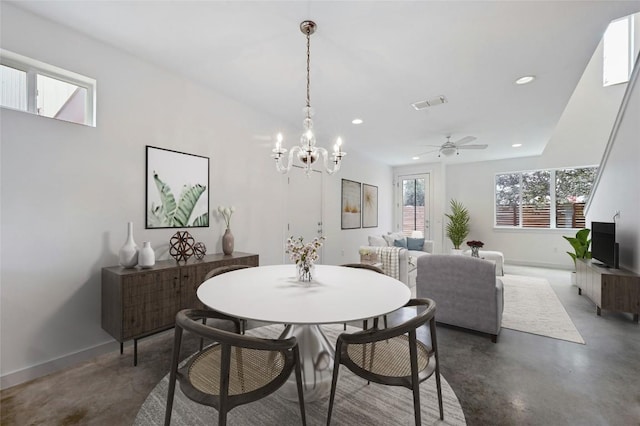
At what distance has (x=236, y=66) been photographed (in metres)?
2.74

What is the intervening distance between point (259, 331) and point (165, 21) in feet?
9.19

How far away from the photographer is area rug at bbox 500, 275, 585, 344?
290cm

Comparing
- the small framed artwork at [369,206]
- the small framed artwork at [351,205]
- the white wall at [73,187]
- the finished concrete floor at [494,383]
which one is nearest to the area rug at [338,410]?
the finished concrete floor at [494,383]

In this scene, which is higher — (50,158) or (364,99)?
(364,99)

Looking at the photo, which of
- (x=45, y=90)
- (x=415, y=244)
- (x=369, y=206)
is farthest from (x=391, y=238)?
(x=45, y=90)

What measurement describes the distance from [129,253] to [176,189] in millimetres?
839

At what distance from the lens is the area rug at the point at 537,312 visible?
114 inches

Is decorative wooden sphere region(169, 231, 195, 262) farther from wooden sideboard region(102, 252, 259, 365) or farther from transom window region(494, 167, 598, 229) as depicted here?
transom window region(494, 167, 598, 229)

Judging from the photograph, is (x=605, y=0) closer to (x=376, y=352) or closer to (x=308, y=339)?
(x=376, y=352)

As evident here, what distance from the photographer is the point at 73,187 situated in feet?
7.31

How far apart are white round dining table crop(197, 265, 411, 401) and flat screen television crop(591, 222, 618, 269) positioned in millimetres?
3366

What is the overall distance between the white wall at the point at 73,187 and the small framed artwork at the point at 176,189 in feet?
0.25

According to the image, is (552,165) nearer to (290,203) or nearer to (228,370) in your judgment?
(290,203)

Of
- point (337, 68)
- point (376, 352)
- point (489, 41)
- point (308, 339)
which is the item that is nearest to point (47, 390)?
point (308, 339)
